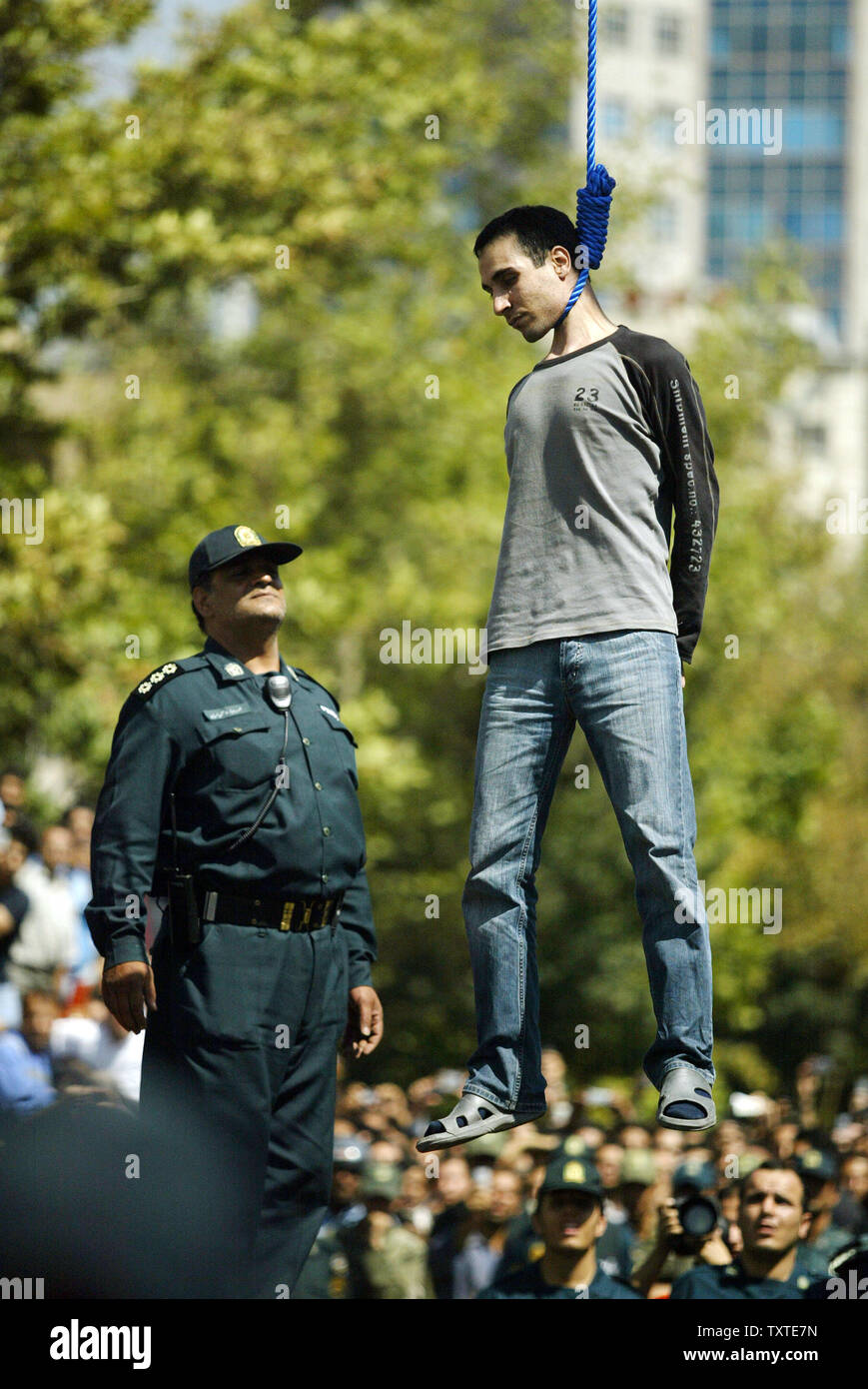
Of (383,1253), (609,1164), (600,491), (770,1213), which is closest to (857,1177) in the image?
(609,1164)

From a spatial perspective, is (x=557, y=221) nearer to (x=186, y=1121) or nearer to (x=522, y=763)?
(x=522, y=763)

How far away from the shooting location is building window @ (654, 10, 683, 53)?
93125 millimetres

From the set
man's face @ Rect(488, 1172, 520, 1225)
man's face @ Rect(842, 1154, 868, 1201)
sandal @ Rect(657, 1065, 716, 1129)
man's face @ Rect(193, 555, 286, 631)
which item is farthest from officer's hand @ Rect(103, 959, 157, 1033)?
man's face @ Rect(842, 1154, 868, 1201)

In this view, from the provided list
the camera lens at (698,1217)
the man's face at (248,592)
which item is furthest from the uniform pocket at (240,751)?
the camera lens at (698,1217)

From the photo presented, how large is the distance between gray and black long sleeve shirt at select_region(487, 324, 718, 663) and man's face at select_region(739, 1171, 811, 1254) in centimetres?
242

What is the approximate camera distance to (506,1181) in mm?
10570

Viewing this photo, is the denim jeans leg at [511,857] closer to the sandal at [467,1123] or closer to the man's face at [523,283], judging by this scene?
the sandal at [467,1123]

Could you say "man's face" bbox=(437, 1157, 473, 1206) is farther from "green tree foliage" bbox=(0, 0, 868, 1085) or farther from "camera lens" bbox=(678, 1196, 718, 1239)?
"green tree foliage" bbox=(0, 0, 868, 1085)

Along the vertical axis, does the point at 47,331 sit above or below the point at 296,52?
below

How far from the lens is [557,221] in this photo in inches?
203

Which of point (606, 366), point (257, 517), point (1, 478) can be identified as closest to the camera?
point (606, 366)

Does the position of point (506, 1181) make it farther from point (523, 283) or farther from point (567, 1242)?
point (523, 283)
